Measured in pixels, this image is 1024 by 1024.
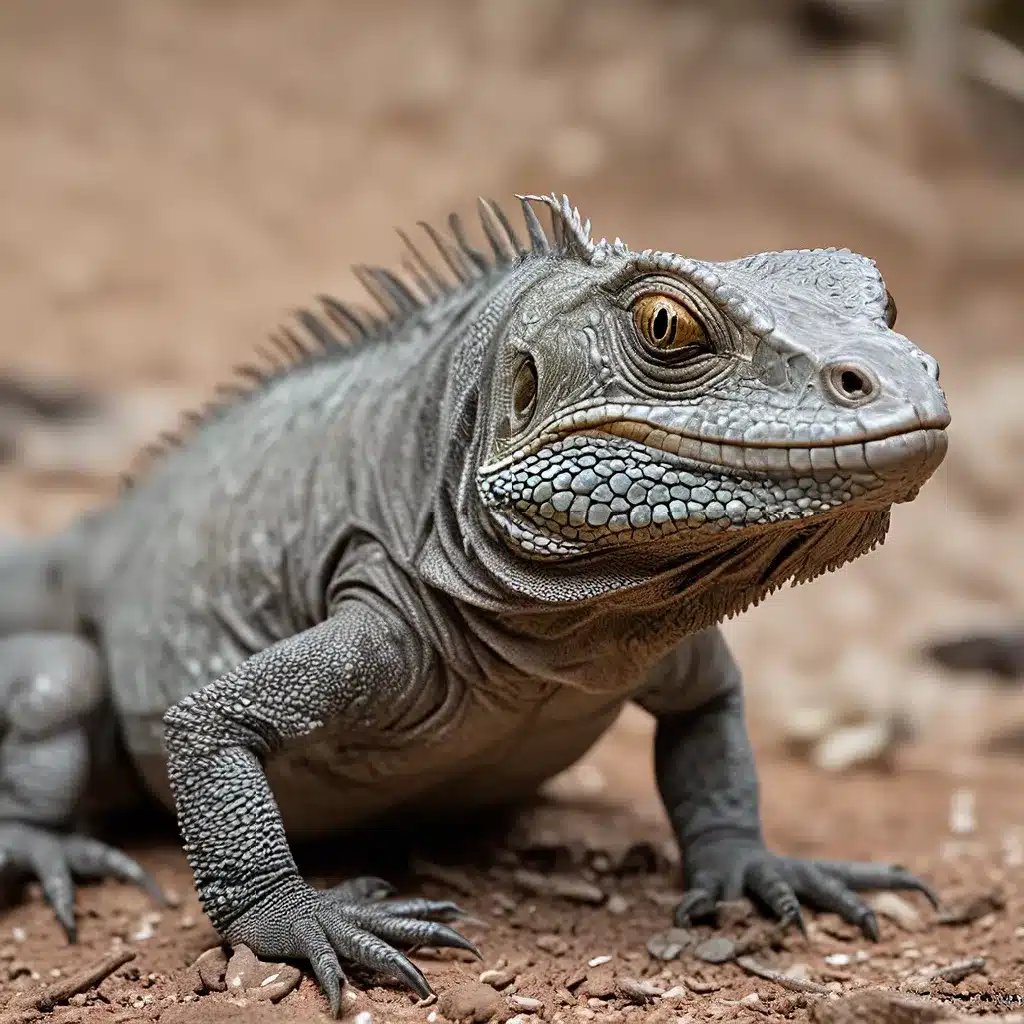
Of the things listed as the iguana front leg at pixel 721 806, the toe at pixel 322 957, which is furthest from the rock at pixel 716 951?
the toe at pixel 322 957

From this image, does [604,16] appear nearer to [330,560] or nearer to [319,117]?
[319,117]

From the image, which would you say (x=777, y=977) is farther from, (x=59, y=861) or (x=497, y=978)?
(x=59, y=861)

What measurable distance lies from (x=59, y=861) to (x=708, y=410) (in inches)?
162

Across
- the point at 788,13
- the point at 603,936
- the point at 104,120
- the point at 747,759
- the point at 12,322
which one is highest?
the point at 788,13

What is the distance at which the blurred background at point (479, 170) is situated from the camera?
14.2 meters

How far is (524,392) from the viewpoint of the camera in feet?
16.9

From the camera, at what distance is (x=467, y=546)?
5.37 metres

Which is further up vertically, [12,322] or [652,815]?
[12,322]

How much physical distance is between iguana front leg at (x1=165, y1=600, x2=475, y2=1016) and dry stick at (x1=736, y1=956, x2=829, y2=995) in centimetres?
124

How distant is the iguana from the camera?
4559mm

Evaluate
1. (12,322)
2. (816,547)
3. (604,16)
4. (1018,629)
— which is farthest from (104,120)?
(816,547)

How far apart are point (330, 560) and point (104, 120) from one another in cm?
1733

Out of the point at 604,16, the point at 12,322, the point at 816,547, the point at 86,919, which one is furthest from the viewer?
the point at 604,16

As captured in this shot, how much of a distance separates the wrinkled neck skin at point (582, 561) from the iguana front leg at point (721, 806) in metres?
1.22
